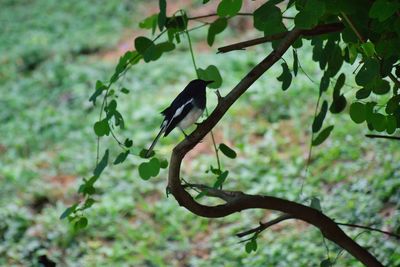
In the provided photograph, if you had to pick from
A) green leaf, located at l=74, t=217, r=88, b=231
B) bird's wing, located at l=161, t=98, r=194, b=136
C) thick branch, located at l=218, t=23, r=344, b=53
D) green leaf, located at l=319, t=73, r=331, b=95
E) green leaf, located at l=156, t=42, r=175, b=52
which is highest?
green leaf, located at l=319, t=73, r=331, b=95

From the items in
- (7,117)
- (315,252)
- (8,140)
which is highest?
(7,117)

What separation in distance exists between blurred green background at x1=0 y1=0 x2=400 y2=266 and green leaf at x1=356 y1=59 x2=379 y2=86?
1948mm

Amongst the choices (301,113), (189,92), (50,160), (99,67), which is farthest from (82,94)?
(189,92)

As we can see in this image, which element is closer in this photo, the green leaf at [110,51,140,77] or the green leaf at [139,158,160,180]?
the green leaf at [139,158,160,180]

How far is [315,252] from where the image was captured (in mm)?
4469

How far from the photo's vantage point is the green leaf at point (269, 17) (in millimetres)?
2018

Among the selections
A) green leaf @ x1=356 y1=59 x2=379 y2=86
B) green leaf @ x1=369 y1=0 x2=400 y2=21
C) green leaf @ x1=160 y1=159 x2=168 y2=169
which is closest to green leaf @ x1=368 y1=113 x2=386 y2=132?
green leaf @ x1=356 y1=59 x2=379 y2=86

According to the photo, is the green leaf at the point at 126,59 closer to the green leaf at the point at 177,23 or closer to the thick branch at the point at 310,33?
the green leaf at the point at 177,23

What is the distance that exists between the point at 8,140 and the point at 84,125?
84cm

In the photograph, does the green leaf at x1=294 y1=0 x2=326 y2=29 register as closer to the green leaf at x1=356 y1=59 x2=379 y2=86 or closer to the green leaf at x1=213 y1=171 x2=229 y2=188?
the green leaf at x1=356 y1=59 x2=379 y2=86

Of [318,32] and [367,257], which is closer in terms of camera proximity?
[318,32]

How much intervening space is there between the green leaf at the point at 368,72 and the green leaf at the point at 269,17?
28cm

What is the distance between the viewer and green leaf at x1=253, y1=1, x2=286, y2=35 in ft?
6.62

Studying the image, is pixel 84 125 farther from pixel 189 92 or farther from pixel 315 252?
pixel 189 92
